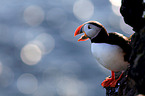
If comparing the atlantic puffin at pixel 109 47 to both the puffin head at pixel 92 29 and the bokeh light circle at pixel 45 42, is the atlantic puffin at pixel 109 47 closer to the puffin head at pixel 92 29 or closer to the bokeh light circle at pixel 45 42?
the puffin head at pixel 92 29

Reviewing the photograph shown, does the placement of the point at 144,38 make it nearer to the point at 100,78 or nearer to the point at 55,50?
the point at 100,78

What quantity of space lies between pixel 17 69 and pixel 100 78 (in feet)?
14.5

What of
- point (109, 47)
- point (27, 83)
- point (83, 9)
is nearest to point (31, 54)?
point (27, 83)

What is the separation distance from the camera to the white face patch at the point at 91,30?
15.3ft

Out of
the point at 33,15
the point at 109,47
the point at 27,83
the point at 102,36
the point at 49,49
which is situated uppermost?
the point at 33,15

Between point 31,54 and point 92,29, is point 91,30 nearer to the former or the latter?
point 92,29

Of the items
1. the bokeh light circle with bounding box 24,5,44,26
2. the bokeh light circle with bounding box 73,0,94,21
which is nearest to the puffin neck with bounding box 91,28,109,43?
the bokeh light circle with bounding box 73,0,94,21

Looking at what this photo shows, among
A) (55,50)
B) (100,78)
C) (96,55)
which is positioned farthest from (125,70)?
(55,50)

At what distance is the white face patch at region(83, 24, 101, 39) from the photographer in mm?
4660

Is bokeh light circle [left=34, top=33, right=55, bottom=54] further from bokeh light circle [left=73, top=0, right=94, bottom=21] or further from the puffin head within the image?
the puffin head

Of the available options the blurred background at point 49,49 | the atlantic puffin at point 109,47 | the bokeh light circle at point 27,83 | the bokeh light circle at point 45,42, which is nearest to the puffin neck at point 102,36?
the atlantic puffin at point 109,47

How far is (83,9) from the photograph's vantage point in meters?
23.1

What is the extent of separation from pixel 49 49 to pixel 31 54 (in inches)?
70.4

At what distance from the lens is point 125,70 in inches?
183
